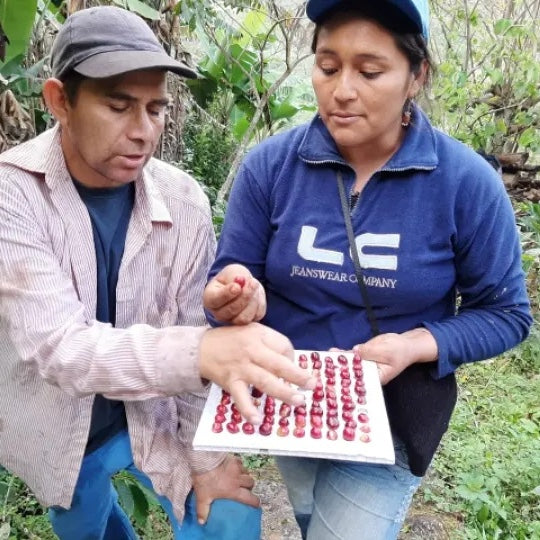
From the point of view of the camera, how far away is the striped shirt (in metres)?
1.16

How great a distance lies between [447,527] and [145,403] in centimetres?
162

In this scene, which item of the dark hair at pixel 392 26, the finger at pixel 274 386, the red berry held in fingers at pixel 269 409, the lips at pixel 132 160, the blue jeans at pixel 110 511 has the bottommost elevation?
the blue jeans at pixel 110 511

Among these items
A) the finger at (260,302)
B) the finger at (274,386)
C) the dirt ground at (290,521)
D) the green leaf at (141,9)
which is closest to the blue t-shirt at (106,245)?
the finger at (260,302)

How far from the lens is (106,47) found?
4.43ft

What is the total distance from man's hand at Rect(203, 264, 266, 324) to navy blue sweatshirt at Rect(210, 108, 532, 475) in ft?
0.69

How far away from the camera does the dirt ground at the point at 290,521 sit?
2.47 metres

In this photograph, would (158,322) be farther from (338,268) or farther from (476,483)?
(476,483)

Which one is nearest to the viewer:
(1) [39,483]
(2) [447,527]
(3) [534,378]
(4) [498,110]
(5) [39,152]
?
(5) [39,152]

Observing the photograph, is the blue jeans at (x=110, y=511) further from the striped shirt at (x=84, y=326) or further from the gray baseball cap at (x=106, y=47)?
the gray baseball cap at (x=106, y=47)

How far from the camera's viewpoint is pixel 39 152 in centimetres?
140

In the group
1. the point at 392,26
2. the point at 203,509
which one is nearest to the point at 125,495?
the point at 203,509

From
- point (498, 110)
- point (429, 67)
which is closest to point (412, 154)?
point (429, 67)

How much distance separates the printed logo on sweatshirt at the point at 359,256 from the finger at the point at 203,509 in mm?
631

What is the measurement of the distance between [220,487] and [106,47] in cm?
111
